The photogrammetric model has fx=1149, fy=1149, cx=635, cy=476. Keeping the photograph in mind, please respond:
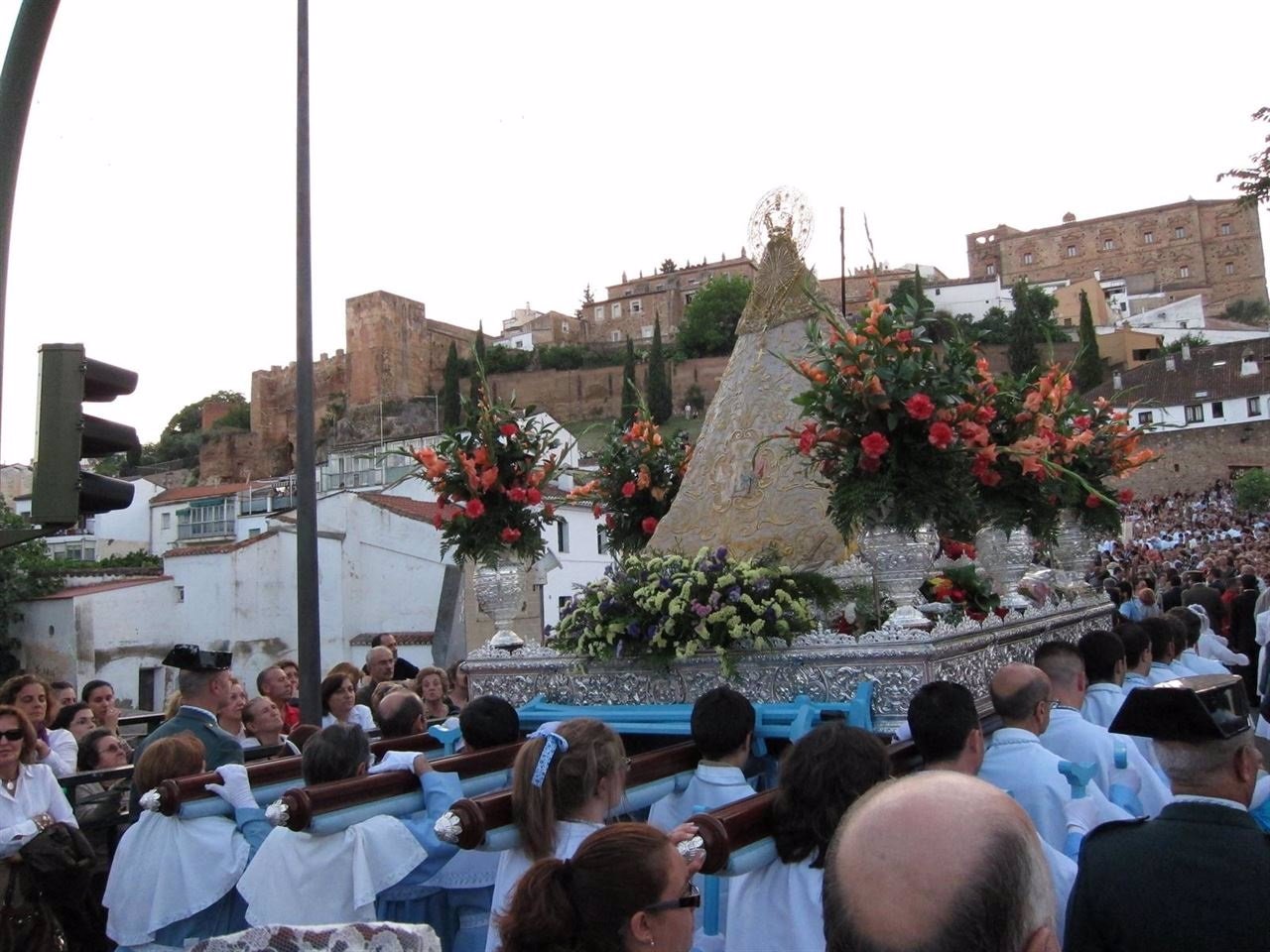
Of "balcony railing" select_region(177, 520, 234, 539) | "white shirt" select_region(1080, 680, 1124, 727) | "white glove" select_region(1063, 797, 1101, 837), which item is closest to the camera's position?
"white glove" select_region(1063, 797, 1101, 837)

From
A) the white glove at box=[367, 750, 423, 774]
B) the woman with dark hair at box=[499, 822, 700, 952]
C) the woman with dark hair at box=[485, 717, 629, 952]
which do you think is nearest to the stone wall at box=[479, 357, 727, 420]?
the white glove at box=[367, 750, 423, 774]

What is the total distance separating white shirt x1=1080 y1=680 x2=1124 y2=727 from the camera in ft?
19.6

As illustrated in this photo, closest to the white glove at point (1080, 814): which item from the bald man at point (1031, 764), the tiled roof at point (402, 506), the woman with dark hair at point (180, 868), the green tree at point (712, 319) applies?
the bald man at point (1031, 764)

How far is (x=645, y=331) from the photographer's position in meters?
96.2

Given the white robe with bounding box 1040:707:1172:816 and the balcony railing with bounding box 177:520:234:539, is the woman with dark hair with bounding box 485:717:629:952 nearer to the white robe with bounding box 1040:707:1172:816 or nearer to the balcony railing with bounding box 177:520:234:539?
the white robe with bounding box 1040:707:1172:816

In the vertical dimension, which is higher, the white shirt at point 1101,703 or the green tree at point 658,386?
the green tree at point 658,386

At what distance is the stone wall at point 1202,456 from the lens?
5338cm

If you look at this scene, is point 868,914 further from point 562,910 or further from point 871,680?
point 871,680

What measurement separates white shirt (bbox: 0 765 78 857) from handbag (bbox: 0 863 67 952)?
5.6 inches

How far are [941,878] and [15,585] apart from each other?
32.4 m

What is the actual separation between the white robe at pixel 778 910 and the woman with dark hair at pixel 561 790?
0.54m

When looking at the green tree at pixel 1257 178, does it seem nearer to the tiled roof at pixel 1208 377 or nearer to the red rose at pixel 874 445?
the red rose at pixel 874 445

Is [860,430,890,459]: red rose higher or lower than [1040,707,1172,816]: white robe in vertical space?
higher

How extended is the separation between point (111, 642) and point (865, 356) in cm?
2783
